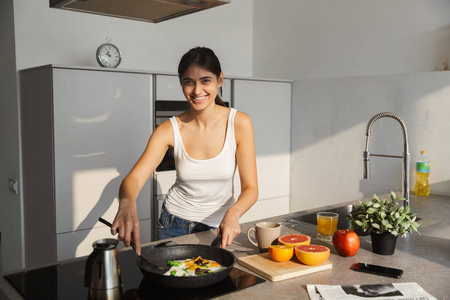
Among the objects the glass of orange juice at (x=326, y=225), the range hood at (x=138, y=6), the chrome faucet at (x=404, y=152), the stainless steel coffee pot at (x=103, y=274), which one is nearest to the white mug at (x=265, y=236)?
the glass of orange juice at (x=326, y=225)

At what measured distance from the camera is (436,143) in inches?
111

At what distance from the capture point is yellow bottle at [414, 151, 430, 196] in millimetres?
2733

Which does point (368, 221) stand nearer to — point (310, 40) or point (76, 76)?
point (76, 76)

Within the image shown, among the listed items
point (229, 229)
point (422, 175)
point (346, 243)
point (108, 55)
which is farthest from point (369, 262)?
point (108, 55)

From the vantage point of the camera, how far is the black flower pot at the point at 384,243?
60.4 inches

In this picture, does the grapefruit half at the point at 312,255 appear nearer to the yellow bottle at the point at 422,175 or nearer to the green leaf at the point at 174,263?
the green leaf at the point at 174,263

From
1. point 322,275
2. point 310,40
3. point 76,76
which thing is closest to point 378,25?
point 310,40

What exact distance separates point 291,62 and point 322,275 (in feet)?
9.63

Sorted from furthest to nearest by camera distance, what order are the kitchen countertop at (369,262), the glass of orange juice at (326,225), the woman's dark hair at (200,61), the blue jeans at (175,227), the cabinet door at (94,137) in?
the cabinet door at (94,137), the blue jeans at (175,227), the woman's dark hair at (200,61), the glass of orange juice at (326,225), the kitchen countertop at (369,262)

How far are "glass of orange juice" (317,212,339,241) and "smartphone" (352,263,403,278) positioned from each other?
0.29 metres

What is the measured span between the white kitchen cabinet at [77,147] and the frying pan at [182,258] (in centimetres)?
150

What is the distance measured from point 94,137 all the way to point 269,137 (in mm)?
1491

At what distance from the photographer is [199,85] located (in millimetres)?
1878

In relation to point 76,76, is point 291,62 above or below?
above
